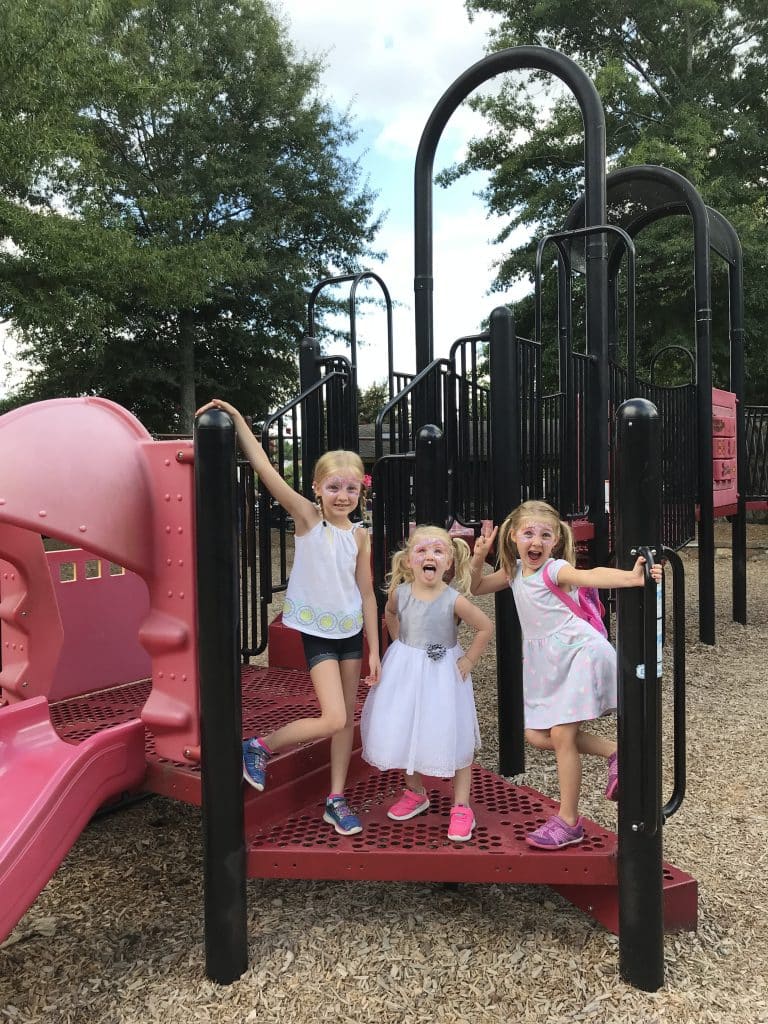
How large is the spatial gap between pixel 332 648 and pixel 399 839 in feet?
2.12

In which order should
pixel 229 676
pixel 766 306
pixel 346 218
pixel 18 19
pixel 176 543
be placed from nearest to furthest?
pixel 229 676, pixel 176 543, pixel 18 19, pixel 766 306, pixel 346 218

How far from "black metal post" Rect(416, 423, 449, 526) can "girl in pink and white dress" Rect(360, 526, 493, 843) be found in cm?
51

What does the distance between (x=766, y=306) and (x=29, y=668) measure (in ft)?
50.9

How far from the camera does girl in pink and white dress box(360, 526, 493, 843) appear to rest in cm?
262

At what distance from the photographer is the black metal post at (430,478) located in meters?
3.30

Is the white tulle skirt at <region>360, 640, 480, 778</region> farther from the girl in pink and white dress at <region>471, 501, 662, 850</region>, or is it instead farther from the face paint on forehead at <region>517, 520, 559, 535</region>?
the face paint on forehead at <region>517, 520, 559, 535</region>

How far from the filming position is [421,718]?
8.66 ft

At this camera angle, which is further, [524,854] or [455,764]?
[455,764]

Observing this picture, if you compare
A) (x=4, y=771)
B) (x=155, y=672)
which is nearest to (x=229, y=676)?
(x=155, y=672)

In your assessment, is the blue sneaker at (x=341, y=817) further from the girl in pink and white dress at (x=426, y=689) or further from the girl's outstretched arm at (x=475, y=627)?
the girl's outstretched arm at (x=475, y=627)

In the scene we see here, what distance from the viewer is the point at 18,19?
37.4 ft

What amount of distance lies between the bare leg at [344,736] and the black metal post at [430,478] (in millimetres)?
741

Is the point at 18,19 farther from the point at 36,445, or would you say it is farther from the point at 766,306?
the point at 766,306

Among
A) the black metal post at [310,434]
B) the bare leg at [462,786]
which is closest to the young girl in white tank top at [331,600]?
the bare leg at [462,786]
